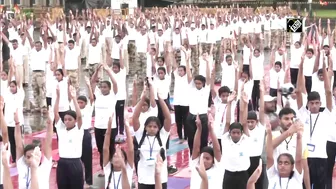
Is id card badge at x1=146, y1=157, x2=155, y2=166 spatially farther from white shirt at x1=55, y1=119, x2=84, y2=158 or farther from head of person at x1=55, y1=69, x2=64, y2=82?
head of person at x1=55, y1=69, x2=64, y2=82

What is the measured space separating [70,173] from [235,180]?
1951mm

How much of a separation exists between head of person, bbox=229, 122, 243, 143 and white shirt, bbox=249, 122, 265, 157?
354 millimetres

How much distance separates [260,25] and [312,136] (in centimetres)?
1680

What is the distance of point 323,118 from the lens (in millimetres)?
6984

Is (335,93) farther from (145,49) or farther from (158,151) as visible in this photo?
(145,49)

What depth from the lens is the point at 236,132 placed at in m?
6.36

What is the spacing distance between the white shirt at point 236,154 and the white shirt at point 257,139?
246mm

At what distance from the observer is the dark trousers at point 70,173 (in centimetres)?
707

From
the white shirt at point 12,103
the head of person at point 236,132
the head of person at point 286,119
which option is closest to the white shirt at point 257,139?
the head of person at point 236,132

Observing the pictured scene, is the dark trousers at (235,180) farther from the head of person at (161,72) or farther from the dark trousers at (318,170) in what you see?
Result: the head of person at (161,72)

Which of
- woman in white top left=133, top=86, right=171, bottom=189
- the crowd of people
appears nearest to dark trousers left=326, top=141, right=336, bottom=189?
the crowd of people

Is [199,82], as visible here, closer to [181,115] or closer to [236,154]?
[181,115]

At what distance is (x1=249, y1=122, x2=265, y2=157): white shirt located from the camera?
6.75 meters

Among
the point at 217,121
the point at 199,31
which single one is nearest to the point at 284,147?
the point at 217,121
